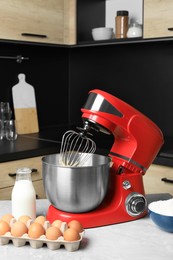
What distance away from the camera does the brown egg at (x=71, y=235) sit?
119cm

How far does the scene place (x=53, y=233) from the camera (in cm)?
119

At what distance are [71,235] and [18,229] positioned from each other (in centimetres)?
15

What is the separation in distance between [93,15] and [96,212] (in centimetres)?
215

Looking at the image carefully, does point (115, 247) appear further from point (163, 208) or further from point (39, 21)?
point (39, 21)

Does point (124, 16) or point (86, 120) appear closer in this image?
point (86, 120)

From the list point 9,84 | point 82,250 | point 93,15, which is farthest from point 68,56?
point 82,250

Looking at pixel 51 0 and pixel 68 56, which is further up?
pixel 51 0

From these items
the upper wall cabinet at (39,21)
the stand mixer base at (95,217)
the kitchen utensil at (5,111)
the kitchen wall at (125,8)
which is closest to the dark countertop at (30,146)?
the kitchen utensil at (5,111)

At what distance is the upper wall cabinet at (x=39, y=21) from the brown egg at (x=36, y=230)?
1.75 m

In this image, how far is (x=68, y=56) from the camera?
3.54 meters

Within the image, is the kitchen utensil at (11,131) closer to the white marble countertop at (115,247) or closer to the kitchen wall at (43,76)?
the kitchen wall at (43,76)

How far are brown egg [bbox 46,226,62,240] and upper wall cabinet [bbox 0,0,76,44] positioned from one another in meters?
1.78

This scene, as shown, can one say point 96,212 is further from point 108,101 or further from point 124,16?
point 124,16

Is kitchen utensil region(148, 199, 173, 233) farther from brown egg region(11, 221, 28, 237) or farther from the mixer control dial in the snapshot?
brown egg region(11, 221, 28, 237)
